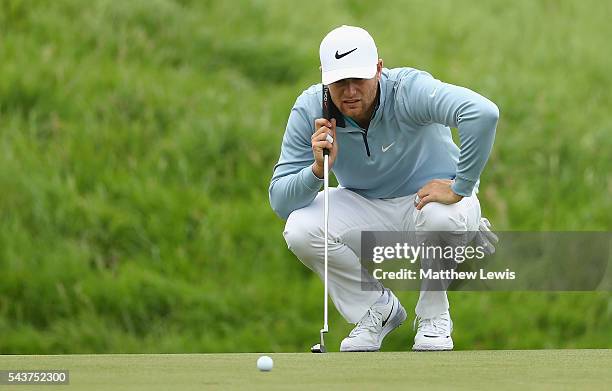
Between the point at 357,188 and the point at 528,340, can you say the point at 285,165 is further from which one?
the point at 528,340

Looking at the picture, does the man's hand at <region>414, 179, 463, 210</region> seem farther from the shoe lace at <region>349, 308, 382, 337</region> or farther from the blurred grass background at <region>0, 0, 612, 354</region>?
the blurred grass background at <region>0, 0, 612, 354</region>

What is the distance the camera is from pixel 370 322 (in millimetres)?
6043

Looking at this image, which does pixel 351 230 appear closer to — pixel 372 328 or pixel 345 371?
pixel 372 328

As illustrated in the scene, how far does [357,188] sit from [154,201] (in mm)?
3976

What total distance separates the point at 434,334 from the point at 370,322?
335 mm

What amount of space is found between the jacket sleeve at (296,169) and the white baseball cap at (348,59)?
354 millimetres

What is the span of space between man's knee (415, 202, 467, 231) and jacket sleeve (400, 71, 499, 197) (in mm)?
103

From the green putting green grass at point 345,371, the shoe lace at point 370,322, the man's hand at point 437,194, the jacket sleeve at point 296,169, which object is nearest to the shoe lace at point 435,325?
the shoe lace at point 370,322

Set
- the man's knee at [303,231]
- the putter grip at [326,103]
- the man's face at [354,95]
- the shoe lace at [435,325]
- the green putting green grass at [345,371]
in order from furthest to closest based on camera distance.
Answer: the man's knee at [303,231]
the shoe lace at [435,325]
the putter grip at [326,103]
the man's face at [354,95]
the green putting green grass at [345,371]

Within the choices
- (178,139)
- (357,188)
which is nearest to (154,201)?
(178,139)

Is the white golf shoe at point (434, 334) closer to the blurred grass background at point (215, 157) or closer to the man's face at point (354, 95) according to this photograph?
the man's face at point (354, 95)

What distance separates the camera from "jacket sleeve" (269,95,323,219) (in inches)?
231

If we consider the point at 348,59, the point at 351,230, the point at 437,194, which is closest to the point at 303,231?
the point at 351,230

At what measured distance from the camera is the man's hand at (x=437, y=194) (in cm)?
581
